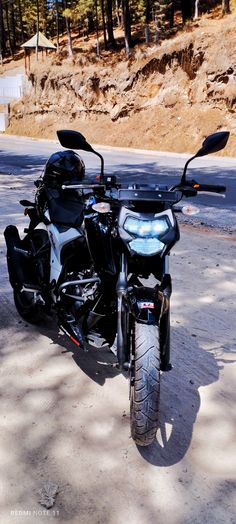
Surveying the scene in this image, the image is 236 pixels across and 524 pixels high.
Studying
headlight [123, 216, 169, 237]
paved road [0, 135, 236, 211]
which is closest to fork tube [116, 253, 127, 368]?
headlight [123, 216, 169, 237]

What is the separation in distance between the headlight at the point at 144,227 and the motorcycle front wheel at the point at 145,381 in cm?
49

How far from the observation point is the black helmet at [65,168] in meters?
3.87

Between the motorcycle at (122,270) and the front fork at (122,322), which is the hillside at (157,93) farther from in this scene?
the front fork at (122,322)

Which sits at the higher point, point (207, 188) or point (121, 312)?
point (207, 188)

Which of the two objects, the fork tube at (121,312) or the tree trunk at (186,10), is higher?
the tree trunk at (186,10)

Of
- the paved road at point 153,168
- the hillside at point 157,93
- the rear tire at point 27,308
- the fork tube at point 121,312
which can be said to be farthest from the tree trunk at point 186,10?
the fork tube at point 121,312

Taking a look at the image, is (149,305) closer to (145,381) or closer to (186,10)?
(145,381)

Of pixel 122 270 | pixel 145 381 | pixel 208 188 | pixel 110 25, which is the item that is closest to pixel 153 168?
pixel 208 188

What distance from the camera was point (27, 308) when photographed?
4.19 meters

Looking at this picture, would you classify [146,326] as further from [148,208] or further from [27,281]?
[27,281]

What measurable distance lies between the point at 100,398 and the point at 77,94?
35898 millimetres

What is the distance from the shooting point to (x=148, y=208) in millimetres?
2723

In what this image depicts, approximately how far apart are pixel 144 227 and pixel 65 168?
1.46 metres

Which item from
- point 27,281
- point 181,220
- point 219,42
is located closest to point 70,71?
point 219,42
